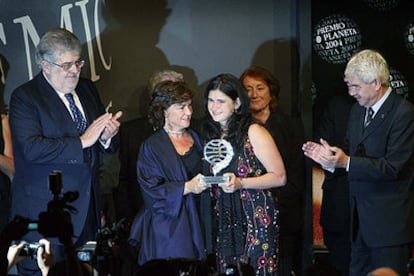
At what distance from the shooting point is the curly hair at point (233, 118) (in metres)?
5.63

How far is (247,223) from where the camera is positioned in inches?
220

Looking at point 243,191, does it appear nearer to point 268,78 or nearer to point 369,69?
point 369,69

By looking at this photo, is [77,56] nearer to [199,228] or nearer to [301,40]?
[199,228]

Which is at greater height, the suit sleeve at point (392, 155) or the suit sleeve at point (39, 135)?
the suit sleeve at point (39, 135)

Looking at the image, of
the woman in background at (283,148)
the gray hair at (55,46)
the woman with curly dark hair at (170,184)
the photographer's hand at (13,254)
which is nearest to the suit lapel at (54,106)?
the gray hair at (55,46)

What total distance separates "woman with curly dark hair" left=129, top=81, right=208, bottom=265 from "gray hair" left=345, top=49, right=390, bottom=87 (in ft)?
3.08

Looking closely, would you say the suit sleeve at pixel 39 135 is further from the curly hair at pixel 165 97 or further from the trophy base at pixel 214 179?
the trophy base at pixel 214 179

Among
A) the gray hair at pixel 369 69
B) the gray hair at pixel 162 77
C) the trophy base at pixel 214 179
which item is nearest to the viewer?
the trophy base at pixel 214 179

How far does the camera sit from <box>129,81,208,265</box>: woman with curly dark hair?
5.64 metres

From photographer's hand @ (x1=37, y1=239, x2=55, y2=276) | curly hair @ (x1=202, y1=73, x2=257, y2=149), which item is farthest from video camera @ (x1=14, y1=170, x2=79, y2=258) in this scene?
curly hair @ (x1=202, y1=73, x2=257, y2=149)

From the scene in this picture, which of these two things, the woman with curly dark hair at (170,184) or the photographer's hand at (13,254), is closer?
the photographer's hand at (13,254)

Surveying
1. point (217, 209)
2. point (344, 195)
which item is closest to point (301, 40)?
point (344, 195)

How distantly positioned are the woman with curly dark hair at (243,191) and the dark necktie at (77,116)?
729 millimetres

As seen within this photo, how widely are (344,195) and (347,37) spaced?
1.11 m
